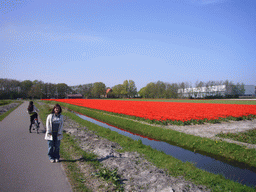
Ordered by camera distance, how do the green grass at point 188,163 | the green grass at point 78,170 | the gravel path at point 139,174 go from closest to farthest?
the gravel path at point 139,174 < the green grass at point 78,170 < the green grass at point 188,163

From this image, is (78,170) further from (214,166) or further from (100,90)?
(100,90)

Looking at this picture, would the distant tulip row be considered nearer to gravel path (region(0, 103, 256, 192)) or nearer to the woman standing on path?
gravel path (region(0, 103, 256, 192))

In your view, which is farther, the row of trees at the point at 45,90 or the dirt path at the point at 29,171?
the row of trees at the point at 45,90

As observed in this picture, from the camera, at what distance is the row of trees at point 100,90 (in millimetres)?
100562

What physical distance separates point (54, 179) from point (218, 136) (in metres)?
10.0

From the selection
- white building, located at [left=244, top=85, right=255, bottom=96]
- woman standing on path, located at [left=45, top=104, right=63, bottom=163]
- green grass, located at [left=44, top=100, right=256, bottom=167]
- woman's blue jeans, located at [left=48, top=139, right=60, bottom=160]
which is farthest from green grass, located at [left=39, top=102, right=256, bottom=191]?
white building, located at [left=244, top=85, right=255, bottom=96]

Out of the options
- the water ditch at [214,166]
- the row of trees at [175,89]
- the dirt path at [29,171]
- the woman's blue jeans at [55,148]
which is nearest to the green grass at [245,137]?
the water ditch at [214,166]

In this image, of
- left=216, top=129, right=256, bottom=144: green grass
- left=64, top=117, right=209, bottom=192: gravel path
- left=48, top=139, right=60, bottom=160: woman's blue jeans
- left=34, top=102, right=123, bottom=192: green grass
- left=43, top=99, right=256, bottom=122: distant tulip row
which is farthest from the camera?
left=43, top=99, right=256, bottom=122: distant tulip row

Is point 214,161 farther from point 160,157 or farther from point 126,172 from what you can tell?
point 126,172

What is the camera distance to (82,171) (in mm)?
5828

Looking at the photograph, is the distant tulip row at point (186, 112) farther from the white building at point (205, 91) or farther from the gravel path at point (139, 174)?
the white building at point (205, 91)

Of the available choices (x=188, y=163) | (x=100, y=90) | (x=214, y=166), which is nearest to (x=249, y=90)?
(x=100, y=90)

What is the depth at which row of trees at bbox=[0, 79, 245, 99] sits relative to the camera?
10056cm

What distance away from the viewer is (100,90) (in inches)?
5103
